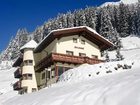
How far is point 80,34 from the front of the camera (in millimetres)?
50594

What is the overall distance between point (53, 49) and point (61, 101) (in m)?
33.0

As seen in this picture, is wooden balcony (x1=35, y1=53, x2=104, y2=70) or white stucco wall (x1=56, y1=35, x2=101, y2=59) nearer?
wooden balcony (x1=35, y1=53, x2=104, y2=70)

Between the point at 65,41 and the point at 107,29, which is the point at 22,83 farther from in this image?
the point at 107,29

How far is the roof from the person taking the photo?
4729 centimetres

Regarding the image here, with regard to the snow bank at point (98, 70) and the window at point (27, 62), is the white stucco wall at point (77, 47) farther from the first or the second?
the snow bank at point (98, 70)

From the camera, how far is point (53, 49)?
159 ft

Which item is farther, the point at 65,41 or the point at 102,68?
the point at 65,41

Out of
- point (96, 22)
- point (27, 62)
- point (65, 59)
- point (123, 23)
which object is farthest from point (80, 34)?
point (123, 23)

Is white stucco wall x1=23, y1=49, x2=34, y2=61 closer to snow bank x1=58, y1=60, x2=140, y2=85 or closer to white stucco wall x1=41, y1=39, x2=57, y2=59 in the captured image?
white stucco wall x1=41, y1=39, x2=57, y2=59

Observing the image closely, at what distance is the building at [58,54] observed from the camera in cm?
4556

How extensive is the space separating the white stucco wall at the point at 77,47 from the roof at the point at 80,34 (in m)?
0.61

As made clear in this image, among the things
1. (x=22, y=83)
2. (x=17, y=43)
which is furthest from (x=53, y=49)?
(x=17, y=43)

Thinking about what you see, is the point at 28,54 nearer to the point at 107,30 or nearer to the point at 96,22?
the point at 107,30

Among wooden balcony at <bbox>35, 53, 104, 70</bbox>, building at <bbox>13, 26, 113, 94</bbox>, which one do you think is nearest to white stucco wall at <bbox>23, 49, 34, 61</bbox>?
building at <bbox>13, 26, 113, 94</bbox>
